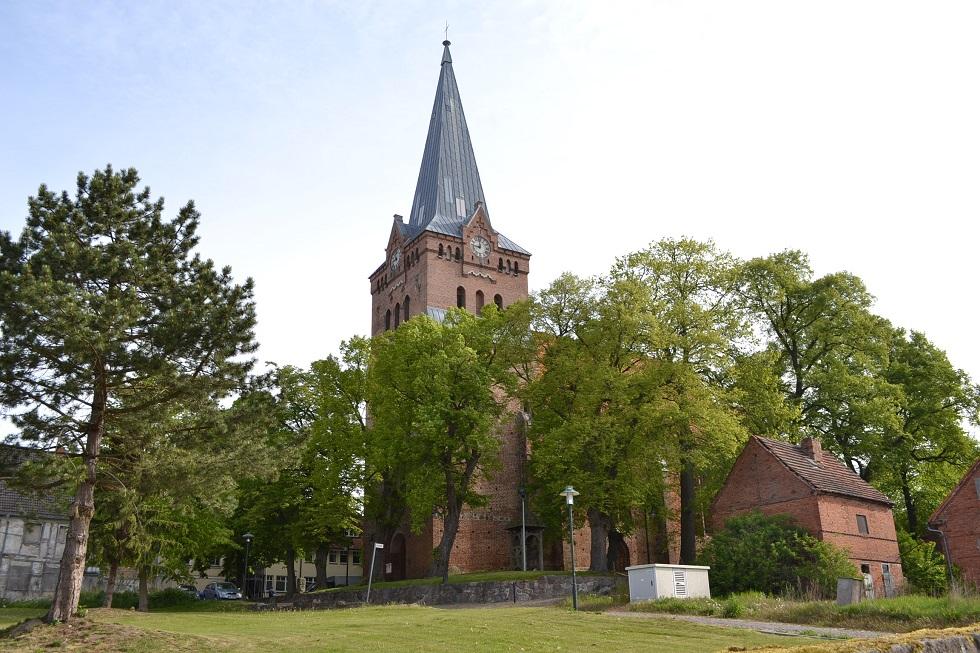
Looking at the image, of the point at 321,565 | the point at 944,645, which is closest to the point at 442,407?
the point at 321,565

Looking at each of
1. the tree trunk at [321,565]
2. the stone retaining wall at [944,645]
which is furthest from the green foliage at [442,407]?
the stone retaining wall at [944,645]

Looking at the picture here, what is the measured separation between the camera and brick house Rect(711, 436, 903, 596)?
3172cm

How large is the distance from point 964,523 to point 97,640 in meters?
32.1

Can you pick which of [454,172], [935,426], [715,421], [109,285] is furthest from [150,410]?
[454,172]

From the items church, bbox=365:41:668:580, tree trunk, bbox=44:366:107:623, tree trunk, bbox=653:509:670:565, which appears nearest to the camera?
tree trunk, bbox=44:366:107:623

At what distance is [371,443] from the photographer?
129ft

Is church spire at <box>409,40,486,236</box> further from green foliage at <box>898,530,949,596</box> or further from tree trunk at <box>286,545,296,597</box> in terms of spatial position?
green foliage at <box>898,530,949,596</box>

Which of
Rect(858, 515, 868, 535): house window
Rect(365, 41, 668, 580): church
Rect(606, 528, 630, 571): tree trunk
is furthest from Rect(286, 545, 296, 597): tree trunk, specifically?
Rect(858, 515, 868, 535): house window

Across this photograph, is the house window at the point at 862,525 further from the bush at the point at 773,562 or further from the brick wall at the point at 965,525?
the brick wall at the point at 965,525

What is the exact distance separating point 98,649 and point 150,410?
6185mm

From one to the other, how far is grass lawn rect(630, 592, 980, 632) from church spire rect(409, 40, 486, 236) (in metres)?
38.6

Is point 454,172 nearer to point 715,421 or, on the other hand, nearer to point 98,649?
point 715,421

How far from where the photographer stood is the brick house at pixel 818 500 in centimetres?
3172

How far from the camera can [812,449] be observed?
35.2 metres
